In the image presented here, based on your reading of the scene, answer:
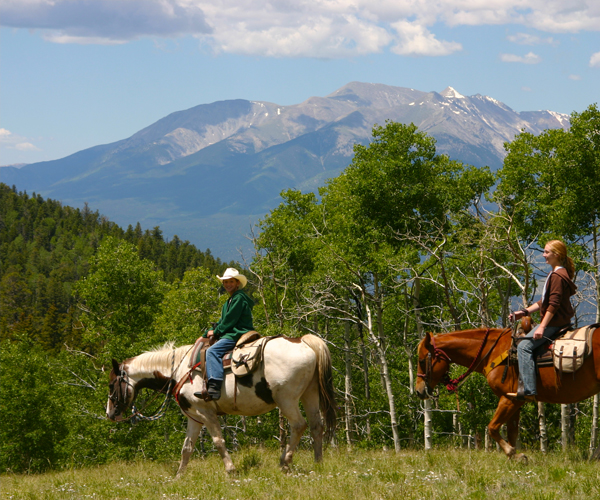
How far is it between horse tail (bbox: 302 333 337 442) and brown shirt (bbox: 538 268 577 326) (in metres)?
3.78

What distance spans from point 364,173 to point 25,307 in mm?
116448

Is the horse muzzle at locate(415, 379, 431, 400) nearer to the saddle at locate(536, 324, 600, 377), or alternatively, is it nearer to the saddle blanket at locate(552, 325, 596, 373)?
the saddle at locate(536, 324, 600, 377)

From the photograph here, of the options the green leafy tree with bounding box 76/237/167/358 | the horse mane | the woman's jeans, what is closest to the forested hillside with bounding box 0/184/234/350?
the green leafy tree with bounding box 76/237/167/358

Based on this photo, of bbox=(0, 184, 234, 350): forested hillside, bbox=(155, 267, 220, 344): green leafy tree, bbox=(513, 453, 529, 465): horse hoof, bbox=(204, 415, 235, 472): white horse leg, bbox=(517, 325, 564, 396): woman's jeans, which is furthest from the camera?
bbox=(0, 184, 234, 350): forested hillside

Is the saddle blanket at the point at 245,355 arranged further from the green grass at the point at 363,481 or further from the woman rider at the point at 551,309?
the woman rider at the point at 551,309

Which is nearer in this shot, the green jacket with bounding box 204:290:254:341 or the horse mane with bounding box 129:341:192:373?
the green jacket with bounding box 204:290:254:341

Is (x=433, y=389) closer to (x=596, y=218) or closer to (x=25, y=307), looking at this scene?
(x=596, y=218)

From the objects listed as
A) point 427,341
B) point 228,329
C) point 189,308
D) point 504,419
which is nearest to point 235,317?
point 228,329

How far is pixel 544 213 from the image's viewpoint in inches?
1092

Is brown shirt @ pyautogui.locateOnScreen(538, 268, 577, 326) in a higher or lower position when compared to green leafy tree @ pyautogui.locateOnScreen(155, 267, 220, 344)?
higher

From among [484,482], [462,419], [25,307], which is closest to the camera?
[484,482]

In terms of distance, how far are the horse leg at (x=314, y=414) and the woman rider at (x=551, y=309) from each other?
10.9 ft

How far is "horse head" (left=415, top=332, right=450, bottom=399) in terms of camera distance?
35.5 ft

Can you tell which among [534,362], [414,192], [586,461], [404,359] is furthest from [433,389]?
[404,359]
